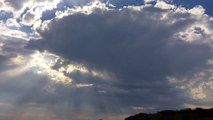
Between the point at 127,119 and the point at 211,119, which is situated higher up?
the point at 127,119

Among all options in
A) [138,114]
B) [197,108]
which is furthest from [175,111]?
[138,114]

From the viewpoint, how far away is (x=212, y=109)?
212 ft

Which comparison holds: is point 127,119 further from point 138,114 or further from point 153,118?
point 153,118

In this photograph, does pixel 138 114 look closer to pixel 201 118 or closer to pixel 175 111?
pixel 175 111

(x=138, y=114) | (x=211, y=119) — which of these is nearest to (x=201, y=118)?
(x=211, y=119)

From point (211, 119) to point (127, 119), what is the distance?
19.0m

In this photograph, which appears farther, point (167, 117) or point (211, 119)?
point (167, 117)

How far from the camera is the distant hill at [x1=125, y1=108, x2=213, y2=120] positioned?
201ft

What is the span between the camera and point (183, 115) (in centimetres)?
6259

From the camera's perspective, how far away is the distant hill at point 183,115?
61.2m

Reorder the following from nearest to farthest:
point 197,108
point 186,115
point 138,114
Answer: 1. point 186,115
2. point 197,108
3. point 138,114

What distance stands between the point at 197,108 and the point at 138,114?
11.5 m

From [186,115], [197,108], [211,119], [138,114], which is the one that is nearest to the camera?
[211,119]

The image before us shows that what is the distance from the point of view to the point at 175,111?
6675 centimetres
